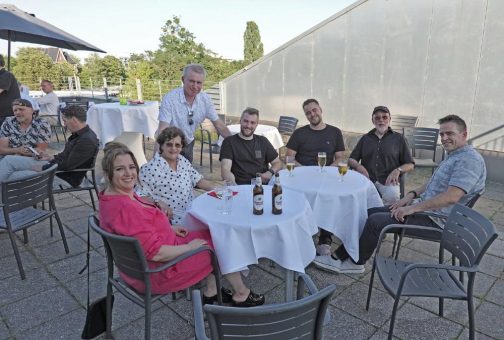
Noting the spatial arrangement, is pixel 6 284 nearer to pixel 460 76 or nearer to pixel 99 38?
pixel 460 76

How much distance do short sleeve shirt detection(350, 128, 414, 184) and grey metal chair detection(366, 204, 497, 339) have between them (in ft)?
4.76

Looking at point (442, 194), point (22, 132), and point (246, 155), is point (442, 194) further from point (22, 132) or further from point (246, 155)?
point (22, 132)

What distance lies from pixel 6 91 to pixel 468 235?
5430 mm

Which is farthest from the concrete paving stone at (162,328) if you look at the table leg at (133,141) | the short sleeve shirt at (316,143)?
the table leg at (133,141)

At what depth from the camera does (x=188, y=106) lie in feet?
12.5

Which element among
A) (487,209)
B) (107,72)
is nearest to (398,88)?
(487,209)

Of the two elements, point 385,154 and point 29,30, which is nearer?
point 385,154

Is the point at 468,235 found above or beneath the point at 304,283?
above

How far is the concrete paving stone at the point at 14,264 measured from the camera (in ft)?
9.17

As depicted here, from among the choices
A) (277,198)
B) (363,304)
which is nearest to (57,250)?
(277,198)

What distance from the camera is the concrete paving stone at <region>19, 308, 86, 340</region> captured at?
2.09 meters

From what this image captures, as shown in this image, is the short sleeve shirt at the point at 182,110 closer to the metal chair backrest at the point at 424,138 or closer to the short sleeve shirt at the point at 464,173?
the short sleeve shirt at the point at 464,173

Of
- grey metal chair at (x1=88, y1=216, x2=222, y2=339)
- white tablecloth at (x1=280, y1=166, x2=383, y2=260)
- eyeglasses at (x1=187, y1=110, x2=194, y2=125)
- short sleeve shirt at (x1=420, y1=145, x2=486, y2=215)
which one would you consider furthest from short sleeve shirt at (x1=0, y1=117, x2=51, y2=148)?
short sleeve shirt at (x1=420, y1=145, x2=486, y2=215)

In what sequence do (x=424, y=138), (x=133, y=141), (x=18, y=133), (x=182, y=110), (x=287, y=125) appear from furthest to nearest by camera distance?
1. (x=287, y=125)
2. (x=133, y=141)
3. (x=424, y=138)
4. (x=18, y=133)
5. (x=182, y=110)
